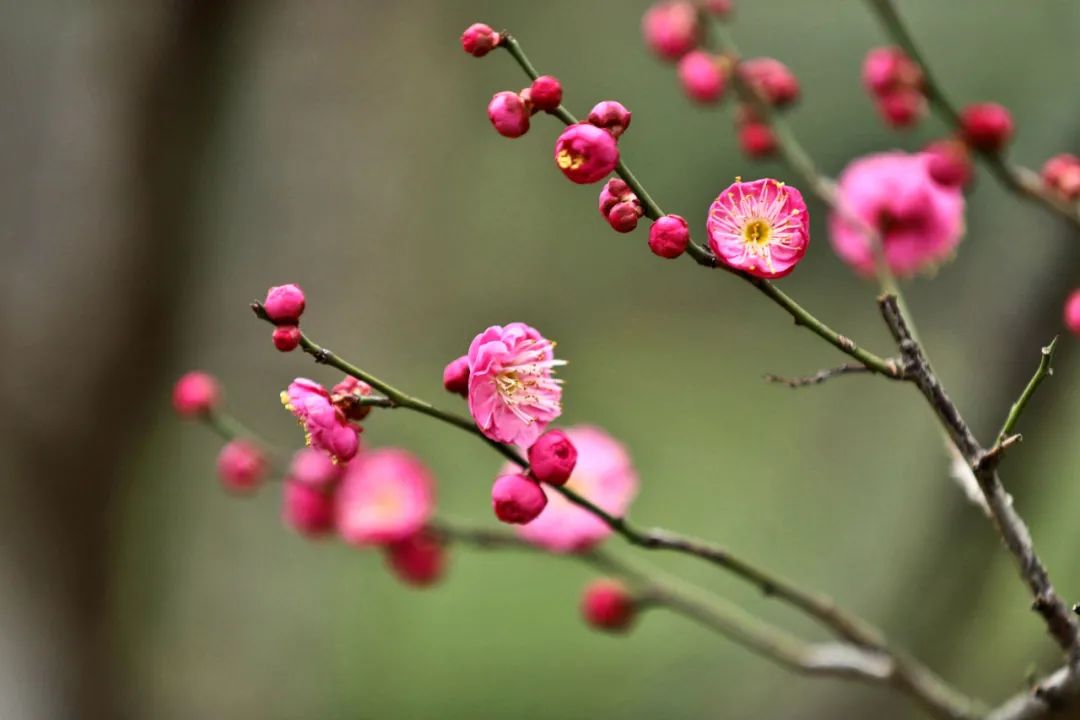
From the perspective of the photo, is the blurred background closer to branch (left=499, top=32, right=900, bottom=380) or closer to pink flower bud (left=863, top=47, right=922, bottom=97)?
pink flower bud (left=863, top=47, right=922, bottom=97)

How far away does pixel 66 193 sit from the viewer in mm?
1186

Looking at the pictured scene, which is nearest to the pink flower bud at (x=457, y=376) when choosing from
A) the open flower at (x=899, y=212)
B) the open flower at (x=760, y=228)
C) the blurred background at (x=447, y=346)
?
the open flower at (x=760, y=228)

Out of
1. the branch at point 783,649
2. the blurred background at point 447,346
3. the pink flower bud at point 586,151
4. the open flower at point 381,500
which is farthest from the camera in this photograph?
the blurred background at point 447,346

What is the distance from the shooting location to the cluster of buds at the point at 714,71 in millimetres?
669

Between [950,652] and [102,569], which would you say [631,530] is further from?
[102,569]

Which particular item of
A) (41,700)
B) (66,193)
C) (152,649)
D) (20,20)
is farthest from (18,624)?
(20,20)

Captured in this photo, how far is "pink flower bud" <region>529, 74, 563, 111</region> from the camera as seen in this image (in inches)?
15.2

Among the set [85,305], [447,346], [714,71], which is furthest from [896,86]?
[447,346]

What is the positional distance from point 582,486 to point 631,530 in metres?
0.31

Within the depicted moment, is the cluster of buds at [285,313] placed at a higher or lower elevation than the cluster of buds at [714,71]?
lower

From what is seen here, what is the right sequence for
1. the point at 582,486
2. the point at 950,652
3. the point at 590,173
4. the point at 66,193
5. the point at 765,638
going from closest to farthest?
1. the point at 590,173
2. the point at 765,638
3. the point at 582,486
4. the point at 950,652
5. the point at 66,193

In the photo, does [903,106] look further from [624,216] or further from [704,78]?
[624,216]

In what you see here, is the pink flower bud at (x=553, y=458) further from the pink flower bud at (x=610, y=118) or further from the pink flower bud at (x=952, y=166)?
the pink flower bud at (x=952, y=166)

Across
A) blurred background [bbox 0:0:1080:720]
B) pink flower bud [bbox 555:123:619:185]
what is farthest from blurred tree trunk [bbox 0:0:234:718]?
pink flower bud [bbox 555:123:619:185]
